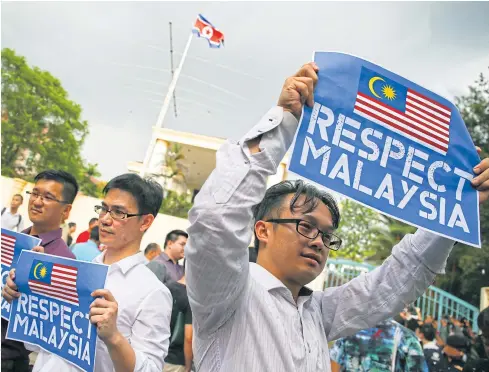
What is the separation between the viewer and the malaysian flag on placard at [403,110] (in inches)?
68.7

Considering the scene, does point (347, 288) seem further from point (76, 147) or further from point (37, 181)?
point (76, 147)

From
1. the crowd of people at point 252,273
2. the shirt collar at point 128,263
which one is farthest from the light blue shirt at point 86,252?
the shirt collar at point 128,263

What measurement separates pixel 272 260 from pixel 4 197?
15.2 m

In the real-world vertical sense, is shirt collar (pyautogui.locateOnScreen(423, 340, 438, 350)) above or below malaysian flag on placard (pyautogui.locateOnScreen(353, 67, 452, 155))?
below

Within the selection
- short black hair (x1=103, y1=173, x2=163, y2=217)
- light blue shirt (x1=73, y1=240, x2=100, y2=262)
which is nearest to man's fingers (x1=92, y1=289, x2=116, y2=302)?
short black hair (x1=103, y1=173, x2=163, y2=217)

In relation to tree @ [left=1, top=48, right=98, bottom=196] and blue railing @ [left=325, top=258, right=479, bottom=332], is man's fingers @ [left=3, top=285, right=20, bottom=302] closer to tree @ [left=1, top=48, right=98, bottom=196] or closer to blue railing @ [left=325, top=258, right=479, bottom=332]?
blue railing @ [left=325, top=258, right=479, bottom=332]

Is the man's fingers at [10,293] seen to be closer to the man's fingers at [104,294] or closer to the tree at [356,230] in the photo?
the man's fingers at [104,294]

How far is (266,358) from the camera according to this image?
139cm

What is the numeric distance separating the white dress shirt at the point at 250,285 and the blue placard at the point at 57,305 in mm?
578

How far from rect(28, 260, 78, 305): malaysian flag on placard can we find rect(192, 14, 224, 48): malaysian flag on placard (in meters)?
16.5

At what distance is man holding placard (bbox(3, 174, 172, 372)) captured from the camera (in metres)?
1.72

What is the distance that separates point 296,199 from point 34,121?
24.2m

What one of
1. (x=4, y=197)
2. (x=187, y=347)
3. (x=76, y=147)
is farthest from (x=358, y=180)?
(x=76, y=147)

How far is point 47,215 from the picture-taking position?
279cm
